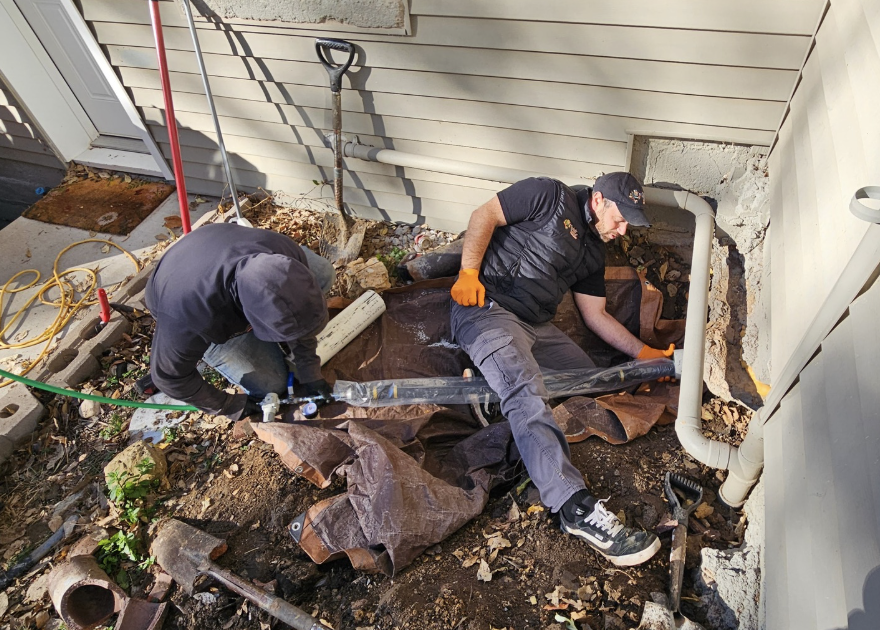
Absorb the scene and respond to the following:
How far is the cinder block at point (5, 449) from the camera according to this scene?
3148mm

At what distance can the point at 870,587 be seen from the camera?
4.00ft

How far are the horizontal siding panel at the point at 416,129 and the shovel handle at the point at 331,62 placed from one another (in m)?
0.34

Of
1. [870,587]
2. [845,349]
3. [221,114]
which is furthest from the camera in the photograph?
[221,114]

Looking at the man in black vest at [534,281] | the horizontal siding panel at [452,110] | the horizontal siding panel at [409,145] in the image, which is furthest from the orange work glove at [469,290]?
the horizontal siding panel at [452,110]

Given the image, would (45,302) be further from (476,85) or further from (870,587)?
(870,587)

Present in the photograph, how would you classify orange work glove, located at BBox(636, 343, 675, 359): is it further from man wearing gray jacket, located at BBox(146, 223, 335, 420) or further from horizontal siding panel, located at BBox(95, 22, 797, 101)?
man wearing gray jacket, located at BBox(146, 223, 335, 420)

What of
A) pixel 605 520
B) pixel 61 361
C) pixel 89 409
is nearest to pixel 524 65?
pixel 605 520

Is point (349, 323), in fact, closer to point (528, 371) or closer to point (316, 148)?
point (528, 371)

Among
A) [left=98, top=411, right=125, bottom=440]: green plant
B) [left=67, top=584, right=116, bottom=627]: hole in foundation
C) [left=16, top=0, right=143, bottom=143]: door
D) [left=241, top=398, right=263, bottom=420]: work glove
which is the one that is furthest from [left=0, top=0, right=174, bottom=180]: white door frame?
[left=67, top=584, right=116, bottom=627]: hole in foundation

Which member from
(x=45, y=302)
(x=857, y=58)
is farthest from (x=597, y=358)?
(x=45, y=302)

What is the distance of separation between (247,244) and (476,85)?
73.8 inches

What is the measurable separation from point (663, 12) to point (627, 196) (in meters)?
0.94

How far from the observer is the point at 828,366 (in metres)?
1.65

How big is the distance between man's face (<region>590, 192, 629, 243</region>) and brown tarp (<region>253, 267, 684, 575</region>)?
A: 0.66 metres
